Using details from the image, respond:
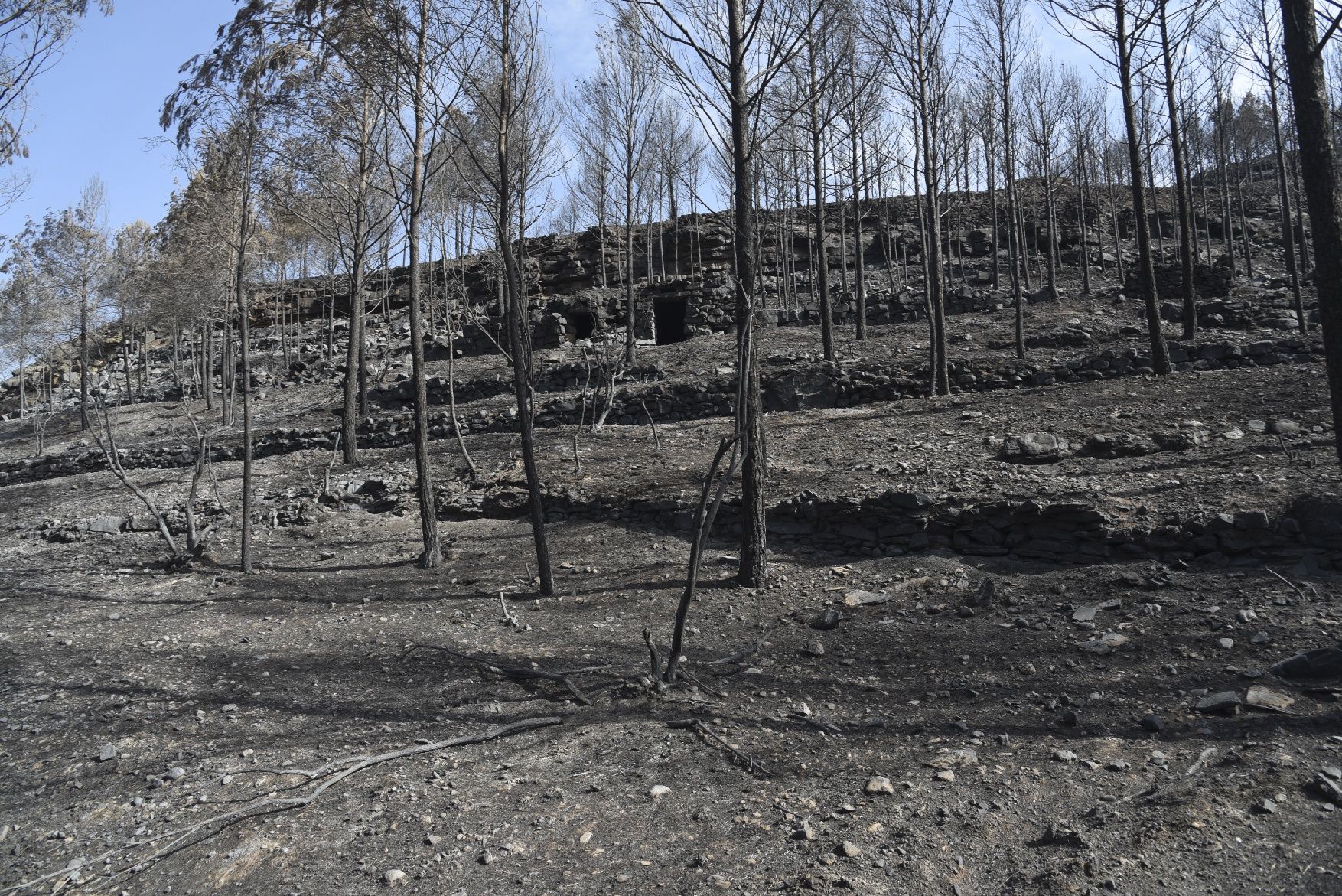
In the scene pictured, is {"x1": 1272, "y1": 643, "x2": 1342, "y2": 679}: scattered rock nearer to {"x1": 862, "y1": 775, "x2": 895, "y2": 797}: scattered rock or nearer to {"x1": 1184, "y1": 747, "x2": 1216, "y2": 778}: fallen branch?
{"x1": 1184, "y1": 747, "x2": 1216, "y2": 778}: fallen branch

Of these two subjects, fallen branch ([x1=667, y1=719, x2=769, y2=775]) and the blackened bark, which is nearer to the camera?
fallen branch ([x1=667, y1=719, x2=769, y2=775])

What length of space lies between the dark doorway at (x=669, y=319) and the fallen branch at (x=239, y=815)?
76.4ft

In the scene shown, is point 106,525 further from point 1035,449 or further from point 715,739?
point 1035,449

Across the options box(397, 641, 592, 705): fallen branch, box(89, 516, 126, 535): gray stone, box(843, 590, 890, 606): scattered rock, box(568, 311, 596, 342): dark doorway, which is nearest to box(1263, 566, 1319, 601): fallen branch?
box(843, 590, 890, 606): scattered rock

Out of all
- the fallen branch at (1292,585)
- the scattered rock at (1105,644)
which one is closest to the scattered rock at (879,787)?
the scattered rock at (1105,644)

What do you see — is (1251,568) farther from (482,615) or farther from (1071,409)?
(482,615)

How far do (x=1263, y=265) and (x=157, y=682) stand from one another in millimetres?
33921

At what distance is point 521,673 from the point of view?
5.21 metres

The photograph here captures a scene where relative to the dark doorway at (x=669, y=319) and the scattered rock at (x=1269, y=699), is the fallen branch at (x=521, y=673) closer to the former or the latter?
the scattered rock at (x=1269, y=699)

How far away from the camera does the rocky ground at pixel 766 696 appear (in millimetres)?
3260

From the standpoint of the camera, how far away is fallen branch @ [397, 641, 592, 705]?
4941 mm

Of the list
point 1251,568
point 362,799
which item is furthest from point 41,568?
point 1251,568

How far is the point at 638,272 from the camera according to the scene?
127 feet

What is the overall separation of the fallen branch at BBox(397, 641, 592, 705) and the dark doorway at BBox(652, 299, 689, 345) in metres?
21.9
